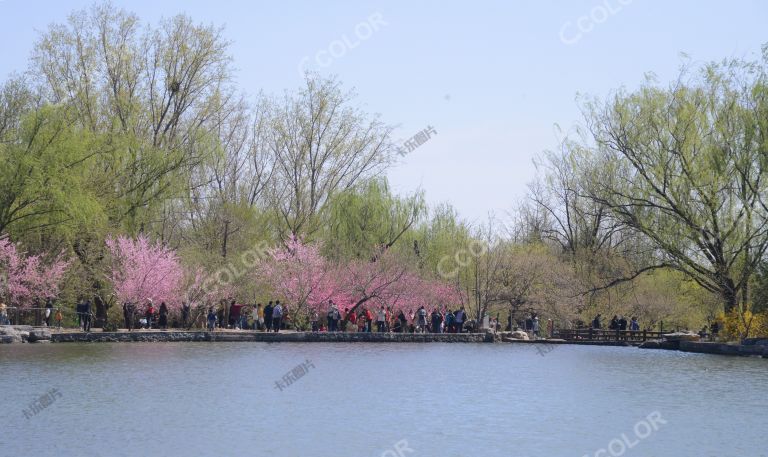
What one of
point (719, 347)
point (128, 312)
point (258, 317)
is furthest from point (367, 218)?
point (719, 347)

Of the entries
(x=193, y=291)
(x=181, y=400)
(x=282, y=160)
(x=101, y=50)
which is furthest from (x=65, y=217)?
(x=181, y=400)

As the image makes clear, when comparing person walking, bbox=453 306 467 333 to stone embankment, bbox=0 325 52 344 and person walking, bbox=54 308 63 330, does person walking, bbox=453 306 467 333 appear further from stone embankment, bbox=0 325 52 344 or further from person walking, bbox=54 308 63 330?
stone embankment, bbox=0 325 52 344

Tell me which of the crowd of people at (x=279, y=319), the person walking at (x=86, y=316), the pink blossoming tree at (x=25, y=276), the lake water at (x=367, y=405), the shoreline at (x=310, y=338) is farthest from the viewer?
the crowd of people at (x=279, y=319)

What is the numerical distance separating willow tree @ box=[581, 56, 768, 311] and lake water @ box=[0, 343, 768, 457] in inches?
239

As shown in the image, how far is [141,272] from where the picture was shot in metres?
43.2

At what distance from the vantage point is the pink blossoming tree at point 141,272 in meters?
43.0

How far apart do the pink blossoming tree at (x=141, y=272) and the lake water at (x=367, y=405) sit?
6.54 m

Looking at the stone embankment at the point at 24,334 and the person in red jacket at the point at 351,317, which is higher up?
the person in red jacket at the point at 351,317

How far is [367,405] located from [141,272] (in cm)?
2239

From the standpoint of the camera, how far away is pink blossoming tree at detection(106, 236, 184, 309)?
43.0m

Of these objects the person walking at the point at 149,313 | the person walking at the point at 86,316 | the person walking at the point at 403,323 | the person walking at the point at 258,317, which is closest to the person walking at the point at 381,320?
the person walking at the point at 403,323

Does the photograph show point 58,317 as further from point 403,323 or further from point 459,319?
point 459,319

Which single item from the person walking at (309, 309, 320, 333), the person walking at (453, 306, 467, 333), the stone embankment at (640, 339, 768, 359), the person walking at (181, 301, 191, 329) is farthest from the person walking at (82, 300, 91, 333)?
the stone embankment at (640, 339, 768, 359)

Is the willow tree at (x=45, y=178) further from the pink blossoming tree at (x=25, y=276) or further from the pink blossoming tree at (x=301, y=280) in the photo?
the pink blossoming tree at (x=301, y=280)
